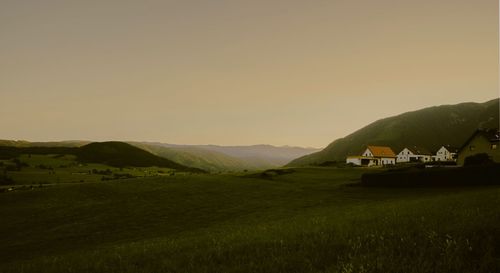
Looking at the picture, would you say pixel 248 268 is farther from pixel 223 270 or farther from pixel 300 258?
pixel 300 258

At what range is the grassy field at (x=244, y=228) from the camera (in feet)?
27.9

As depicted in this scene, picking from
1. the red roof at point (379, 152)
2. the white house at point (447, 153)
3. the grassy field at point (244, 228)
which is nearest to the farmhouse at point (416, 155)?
the white house at point (447, 153)

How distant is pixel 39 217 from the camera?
134ft

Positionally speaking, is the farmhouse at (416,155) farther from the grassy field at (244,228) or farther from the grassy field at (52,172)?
the grassy field at (52,172)

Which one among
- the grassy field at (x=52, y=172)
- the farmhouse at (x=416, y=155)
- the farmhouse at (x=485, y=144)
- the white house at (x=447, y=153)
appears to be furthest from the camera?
the farmhouse at (x=416, y=155)

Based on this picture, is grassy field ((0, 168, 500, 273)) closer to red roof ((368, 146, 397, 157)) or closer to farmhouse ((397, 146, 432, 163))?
red roof ((368, 146, 397, 157))

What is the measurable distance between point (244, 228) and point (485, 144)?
85581 millimetres

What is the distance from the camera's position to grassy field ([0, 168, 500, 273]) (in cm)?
850

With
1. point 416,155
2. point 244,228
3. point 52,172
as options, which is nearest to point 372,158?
point 416,155

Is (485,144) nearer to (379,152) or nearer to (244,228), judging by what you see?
(379,152)

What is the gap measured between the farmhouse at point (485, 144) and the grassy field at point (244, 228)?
44.4m

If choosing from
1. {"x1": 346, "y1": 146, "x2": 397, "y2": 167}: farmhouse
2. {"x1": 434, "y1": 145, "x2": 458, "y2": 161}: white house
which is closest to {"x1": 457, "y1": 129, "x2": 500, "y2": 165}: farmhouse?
{"x1": 346, "y1": 146, "x2": 397, "y2": 167}: farmhouse

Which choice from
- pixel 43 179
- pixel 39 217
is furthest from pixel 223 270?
pixel 43 179

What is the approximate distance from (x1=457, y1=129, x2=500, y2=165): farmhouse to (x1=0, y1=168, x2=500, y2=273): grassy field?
146 ft
